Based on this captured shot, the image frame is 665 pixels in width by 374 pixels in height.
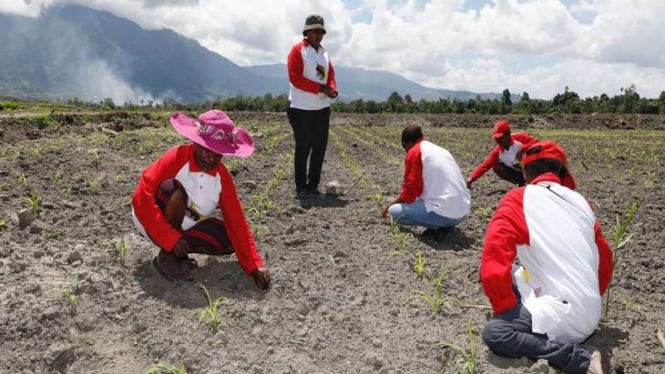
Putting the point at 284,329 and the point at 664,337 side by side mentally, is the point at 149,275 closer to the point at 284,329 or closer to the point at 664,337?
the point at 284,329

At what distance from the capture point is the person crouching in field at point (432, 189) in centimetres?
465

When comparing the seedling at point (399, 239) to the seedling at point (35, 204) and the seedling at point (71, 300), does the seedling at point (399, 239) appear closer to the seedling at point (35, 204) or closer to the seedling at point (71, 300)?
the seedling at point (71, 300)

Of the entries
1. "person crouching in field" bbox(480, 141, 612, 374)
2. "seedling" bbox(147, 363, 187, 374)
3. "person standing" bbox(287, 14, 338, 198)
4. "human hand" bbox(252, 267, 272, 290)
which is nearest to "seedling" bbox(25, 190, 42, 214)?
"human hand" bbox(252, 267, 272, 290)

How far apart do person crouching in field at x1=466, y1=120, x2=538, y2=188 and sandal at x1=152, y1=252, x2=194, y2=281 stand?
3487mm

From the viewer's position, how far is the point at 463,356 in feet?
8.95

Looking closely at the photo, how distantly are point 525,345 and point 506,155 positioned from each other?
13.0 feet

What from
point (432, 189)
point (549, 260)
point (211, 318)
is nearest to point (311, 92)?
point (432, 189)

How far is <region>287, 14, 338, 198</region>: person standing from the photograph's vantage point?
19.6 ft

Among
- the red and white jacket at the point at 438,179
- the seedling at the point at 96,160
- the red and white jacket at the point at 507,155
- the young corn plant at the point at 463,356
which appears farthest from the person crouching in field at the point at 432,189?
the seedling at the point at 96,160

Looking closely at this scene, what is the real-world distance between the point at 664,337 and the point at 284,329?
2143 mm

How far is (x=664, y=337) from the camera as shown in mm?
3098

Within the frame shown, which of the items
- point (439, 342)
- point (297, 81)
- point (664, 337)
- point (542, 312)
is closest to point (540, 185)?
point (542, 312)

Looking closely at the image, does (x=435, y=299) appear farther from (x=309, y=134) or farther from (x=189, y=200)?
(x=309, y=134)

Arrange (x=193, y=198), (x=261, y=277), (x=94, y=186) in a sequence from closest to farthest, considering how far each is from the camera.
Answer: (x=261, y=277) < (x=193, y=198) < (x=94, y=186)
